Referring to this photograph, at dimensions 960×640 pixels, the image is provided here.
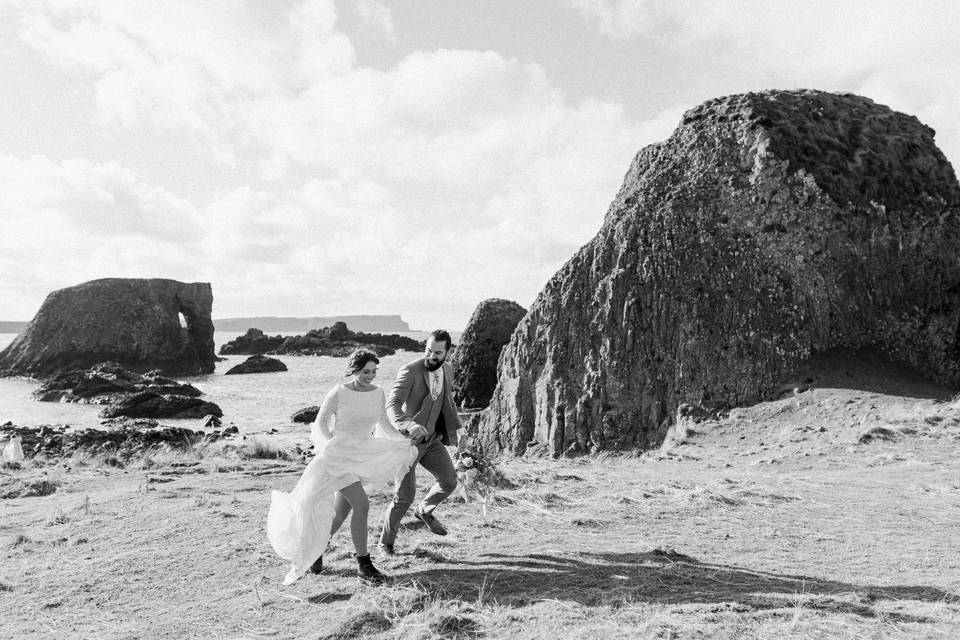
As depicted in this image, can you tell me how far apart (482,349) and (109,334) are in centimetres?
4866

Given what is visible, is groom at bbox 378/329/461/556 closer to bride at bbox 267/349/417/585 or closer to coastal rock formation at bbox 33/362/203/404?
bride at bbox 267/349/417/585

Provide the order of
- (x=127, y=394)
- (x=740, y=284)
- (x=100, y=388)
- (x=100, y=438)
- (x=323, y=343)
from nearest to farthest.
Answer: (x=740, y=284) → (x=100, y=438) → (x=127, y=394) → (x=100, y=388) → (x=323, y=343)

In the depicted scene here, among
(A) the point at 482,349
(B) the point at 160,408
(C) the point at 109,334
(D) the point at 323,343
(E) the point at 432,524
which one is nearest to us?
(E) the point at 432,524

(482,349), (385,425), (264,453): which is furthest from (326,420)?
(482,349)

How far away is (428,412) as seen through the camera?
6.16 meters

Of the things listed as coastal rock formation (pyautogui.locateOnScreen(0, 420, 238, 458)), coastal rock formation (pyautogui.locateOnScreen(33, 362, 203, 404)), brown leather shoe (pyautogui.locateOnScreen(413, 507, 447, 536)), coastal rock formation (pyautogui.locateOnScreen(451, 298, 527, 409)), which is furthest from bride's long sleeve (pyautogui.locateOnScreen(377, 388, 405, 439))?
coastal rock formation (pyautogui.locateOnScreen(33, 362, 203, 404))

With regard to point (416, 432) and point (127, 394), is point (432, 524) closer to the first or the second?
point (416, 432)

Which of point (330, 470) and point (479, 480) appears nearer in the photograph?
point (330, 470)

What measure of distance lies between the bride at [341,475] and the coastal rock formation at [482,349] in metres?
22.5

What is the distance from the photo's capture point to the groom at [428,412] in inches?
238

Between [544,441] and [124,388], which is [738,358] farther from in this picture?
[124,388]

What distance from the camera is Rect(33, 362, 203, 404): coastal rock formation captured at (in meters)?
40.5

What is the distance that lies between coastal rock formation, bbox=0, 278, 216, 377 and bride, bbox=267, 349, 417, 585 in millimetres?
64731

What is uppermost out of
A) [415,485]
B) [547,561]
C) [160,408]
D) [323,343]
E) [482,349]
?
[323,343]
